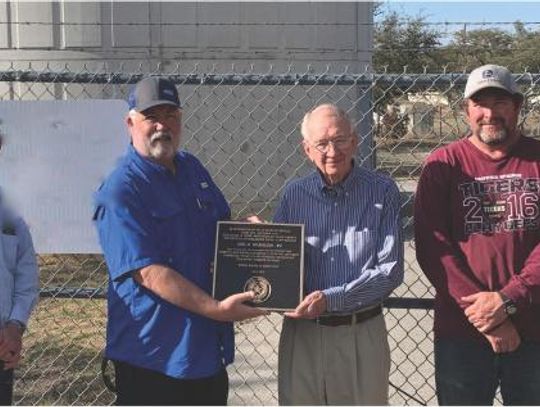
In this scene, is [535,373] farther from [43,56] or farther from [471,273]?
[43,56]

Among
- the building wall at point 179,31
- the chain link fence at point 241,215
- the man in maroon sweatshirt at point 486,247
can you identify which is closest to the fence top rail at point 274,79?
the chain link fence at point 241,215

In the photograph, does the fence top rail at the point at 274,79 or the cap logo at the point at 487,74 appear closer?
the cap logo at the point at 487,74

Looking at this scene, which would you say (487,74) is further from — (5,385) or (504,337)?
(5,385)

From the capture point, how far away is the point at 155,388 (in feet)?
10.8

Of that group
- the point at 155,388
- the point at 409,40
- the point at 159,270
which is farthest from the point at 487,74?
the point at 409,40

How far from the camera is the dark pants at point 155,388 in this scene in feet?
10.8

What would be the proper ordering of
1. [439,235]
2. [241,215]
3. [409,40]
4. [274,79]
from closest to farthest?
[439,235]
[274,79]
[241,215]
[409,40]

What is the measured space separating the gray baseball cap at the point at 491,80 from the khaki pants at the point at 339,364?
1008 millimetres

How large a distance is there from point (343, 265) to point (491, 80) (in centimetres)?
94

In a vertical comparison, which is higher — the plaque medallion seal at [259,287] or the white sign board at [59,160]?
the white sign board at [59,160]

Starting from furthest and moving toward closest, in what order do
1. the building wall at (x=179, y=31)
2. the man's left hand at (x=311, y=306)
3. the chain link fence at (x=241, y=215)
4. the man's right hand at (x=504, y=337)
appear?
1. the building wall at (x=179, y=31)
2. the chain link fence at (x=241, y=215)
3. the man's right hand at (x=504, y=337)
4. the man's left hand at (x=311, y=306)

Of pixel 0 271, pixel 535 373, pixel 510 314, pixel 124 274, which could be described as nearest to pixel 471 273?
pixel 510 314

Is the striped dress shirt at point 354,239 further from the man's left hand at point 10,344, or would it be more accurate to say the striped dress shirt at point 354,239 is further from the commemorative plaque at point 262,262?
the man's left hand at point 10,344

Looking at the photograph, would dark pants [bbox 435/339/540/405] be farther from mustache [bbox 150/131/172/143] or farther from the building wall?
the building wall
